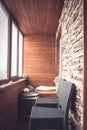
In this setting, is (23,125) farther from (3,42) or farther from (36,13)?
(36,13)

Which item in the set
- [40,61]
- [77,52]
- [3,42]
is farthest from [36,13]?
[40,61]

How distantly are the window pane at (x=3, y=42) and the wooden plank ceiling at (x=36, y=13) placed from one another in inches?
7.9

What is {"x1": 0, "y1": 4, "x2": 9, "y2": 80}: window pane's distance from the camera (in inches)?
159

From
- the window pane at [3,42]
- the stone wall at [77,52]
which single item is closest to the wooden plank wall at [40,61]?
the window pane at [3,42]

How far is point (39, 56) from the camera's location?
7.19 meters

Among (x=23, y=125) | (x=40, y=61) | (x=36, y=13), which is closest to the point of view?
(x=36, y=13)

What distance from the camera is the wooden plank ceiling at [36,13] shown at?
4116 mm

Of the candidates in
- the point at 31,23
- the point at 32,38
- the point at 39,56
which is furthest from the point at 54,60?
the point at 31,23

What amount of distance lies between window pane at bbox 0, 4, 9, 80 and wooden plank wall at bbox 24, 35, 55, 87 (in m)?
2.65

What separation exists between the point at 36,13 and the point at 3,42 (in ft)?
3.63

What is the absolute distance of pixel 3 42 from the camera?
13.7 feet

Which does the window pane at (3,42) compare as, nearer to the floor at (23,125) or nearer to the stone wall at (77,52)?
the floor at (23,125)

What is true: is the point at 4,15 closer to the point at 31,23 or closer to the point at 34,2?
the point at 34,2

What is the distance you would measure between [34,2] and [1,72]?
1.39 m
